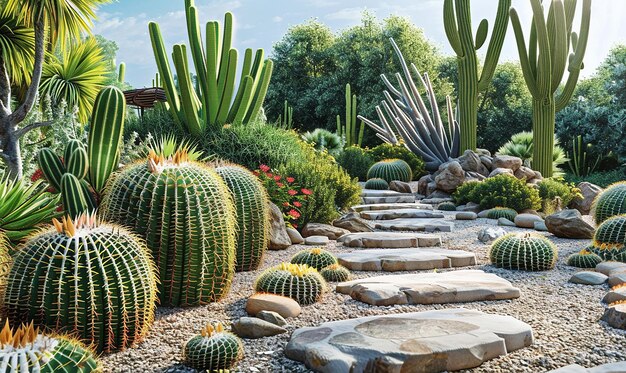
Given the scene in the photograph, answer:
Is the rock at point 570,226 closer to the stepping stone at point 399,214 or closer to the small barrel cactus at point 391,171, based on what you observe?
the stepping stone at point 399,214

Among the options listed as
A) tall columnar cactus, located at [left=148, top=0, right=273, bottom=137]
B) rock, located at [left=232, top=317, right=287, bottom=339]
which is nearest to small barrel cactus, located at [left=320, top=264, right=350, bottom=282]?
rock, located at [left=232, top=317, right=287, bottom=339]

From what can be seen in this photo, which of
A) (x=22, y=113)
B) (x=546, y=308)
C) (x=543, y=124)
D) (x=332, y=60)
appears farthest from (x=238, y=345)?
(x=332, y=60)

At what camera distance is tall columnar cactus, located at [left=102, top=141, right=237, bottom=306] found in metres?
4.00

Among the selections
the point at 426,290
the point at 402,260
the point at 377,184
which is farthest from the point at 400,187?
the point at 426,290

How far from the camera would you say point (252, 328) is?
142 inches

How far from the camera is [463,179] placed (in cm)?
1284

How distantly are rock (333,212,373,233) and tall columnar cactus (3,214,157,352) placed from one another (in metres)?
5.19

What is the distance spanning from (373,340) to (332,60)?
2906cm

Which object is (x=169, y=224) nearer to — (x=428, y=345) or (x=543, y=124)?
(x=428, y=345)

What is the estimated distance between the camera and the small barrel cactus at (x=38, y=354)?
8.09ft

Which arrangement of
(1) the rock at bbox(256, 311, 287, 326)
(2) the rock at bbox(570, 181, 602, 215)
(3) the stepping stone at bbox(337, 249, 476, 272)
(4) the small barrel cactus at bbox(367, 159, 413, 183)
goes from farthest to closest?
(4) the small barrel cactus at bbox(367, 159, 413, 183) → (2) the rock at bbox(570, 181, 602, 215) → (3) the stepping stone at bbox(337, 249, 476, 272) → (1) the rock at bbox(256, 311, 287, 326)

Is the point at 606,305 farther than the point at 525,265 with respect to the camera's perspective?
No

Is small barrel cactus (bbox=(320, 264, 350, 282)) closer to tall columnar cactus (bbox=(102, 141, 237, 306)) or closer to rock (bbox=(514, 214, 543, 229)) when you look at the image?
tall columnar cactus (bbox=(102, 141, 237, 306))

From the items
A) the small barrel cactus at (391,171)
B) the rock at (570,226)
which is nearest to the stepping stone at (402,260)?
the rock at (570,226)
